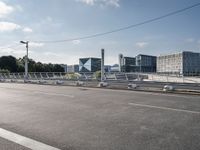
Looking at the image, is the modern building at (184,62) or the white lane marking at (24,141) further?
the modern building at (184,62)

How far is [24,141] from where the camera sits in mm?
5035

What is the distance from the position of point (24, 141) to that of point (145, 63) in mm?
146638

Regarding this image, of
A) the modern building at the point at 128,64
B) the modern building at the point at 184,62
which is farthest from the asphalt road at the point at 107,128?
the modern building at the point at 128,64

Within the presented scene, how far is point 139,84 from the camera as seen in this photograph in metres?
19.4

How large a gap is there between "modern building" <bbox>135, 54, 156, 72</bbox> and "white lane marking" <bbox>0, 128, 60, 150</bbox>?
13269 cm

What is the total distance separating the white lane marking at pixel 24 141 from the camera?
464cm

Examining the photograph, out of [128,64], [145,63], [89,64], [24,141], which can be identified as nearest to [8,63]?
[89,64]

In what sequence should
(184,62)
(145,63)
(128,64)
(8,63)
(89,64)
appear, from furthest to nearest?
(145,63), (128,64), (184,62), (8,63), (89,64)

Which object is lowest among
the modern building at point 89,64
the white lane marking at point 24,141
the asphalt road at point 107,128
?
the white lane marking at point 24,141

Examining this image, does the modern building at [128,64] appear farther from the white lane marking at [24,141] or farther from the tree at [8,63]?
the white lane marking at [24,141]

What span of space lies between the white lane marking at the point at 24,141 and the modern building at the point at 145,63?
132689 millimetres

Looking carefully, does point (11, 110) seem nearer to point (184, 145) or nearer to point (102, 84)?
point (184, 145)

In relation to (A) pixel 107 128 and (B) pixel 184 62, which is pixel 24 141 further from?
(B) pixel 184 62

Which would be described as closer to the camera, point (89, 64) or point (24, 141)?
point (24, 141)
